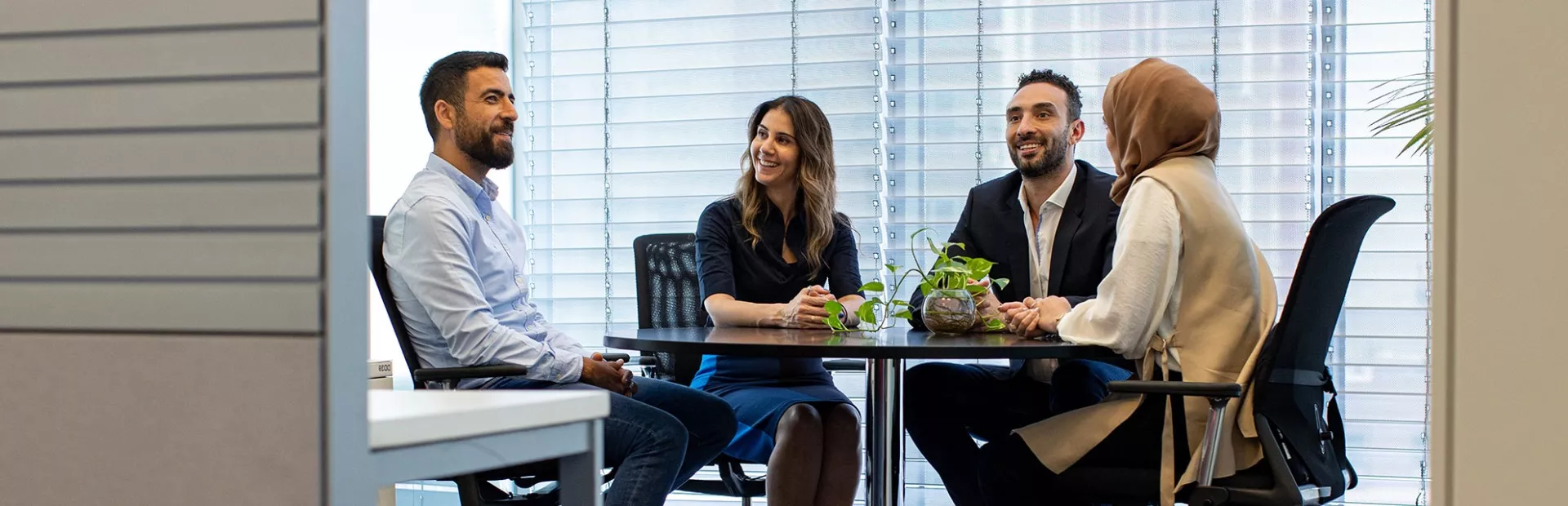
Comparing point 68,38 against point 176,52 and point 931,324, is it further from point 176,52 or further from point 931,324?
point 931,324

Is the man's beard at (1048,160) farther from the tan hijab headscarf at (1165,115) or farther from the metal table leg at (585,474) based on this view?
the metal table leg at (585,474)

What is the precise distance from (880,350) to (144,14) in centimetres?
151

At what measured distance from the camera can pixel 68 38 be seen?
947mm

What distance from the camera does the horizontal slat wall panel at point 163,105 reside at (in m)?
0.90

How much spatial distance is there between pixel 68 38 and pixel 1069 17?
12.0 ft

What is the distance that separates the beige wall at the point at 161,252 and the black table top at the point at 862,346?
1390mm

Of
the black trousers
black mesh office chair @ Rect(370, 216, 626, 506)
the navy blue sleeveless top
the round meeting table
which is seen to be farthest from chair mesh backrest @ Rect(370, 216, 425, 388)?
the black trousers

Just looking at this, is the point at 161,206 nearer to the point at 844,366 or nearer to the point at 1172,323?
the point at 1172,323

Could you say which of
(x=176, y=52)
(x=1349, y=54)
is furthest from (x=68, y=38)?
(x=1349, y=54)

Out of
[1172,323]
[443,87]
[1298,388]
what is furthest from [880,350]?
[443,87]

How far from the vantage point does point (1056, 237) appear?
317 cm

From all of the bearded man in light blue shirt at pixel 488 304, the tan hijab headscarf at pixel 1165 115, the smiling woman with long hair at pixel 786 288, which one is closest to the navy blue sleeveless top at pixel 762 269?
the smiling woman with long hair at pixel 786 288

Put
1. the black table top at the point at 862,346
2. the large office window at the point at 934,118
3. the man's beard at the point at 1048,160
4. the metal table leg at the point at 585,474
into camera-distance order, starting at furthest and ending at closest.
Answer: the large office window at the point at 934,118
the man's beard at the point at 1048,160
the black table top at the point at 862,346
the metal table leg at the point at 585,474

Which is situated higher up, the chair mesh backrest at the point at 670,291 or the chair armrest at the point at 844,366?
the chair mesh backrest at the point at 670,291
